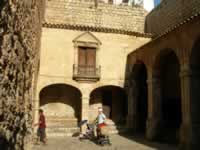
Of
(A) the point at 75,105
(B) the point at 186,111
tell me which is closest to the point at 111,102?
(A) the point at 75,105

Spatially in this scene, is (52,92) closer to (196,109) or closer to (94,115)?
(94,115)

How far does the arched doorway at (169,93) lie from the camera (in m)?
11.9

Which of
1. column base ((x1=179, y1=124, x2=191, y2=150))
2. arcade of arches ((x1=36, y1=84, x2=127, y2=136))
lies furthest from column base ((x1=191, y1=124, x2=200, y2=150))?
arcade of arches ((x1=36, y1=84, x2=127, y2=136))

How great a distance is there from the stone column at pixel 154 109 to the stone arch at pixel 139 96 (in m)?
2.64

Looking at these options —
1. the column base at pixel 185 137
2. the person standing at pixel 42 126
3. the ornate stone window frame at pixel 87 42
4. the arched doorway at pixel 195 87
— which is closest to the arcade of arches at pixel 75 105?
the ornate stone window frame at pixel 87 42

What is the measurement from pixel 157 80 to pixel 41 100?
7.09 metres

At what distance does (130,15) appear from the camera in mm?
17766

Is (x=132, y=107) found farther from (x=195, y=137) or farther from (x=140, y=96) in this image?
(x=195, y=137)

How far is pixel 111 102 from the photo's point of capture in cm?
1634

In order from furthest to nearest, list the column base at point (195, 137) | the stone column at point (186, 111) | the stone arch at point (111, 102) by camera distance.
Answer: the stone arch at point (111, 102) < the stone column at point (186, 111) < the column base at point (195, 137)

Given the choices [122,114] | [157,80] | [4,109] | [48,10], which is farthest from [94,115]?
[4,109]

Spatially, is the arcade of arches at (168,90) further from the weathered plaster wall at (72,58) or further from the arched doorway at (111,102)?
the arched doorway at (111,102)

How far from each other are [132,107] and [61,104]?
4.35 metres

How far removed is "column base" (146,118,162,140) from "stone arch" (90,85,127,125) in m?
4.20
